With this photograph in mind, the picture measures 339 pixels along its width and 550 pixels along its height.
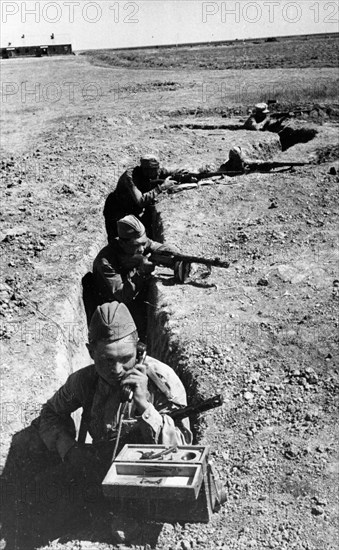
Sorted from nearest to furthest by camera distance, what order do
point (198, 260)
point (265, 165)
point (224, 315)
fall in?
point (224, 315) < point (198, 260) < point (265, 165)

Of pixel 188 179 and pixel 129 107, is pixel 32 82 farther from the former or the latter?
pixel 188 179

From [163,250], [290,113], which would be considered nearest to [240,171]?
[163,250]

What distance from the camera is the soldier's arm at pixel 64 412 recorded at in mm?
4496

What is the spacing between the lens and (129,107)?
797 inches

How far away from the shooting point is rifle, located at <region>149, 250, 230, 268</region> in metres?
7.79

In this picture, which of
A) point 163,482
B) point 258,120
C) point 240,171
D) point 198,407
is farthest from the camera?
point 258,120

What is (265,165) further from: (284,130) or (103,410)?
(103,410)

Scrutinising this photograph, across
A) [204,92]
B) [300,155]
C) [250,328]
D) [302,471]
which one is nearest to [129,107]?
[204,92]

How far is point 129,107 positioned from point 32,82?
1296 centimetres

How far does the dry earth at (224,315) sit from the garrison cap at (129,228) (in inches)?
31.2

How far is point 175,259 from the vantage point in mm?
7941

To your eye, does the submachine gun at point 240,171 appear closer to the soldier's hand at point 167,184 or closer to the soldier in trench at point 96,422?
the soldier's hand at point 167,184

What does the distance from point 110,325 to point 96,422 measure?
2.83 ft

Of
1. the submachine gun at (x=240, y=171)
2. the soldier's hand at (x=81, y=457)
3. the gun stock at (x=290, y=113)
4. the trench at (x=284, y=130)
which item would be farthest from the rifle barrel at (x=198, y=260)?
the gun stock at (x=290, y=113)
